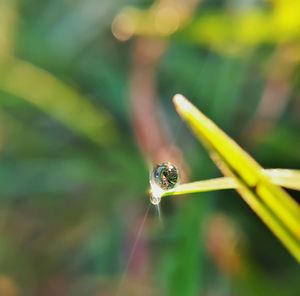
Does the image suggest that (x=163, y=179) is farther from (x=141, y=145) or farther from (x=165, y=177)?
(x=141, y=145)

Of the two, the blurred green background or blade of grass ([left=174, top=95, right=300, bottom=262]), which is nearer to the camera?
blade of grass ([left=174, top=95, right=300, bottom=262])

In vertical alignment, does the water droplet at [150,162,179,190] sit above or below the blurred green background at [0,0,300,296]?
below

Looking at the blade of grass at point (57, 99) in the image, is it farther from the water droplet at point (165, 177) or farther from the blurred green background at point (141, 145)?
the water droplet at point (165, 177)

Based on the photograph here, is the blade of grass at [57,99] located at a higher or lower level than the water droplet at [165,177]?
higher

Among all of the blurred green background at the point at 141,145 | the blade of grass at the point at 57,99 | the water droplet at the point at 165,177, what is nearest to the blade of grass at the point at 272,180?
the water droplet at the point at 165,177

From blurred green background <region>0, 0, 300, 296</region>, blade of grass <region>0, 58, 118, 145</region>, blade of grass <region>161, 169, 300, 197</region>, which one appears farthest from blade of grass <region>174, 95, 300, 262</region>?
blade of grass <region>0, 58, 118, 145</region>

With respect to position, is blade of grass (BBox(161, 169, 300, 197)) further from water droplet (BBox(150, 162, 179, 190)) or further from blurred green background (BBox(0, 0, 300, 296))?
blurred green background (BBox(0, 0, 300, 296))

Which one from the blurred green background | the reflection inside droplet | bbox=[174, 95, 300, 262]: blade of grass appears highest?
the blurred green background
